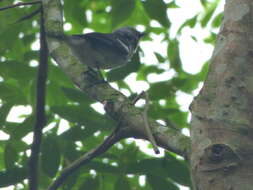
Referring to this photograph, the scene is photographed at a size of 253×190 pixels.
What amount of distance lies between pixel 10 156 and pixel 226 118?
1.71 m

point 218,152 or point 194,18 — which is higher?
point 218,152

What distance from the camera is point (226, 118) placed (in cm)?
235

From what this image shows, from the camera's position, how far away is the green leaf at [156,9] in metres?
4.06

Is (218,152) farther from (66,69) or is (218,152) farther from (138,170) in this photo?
(66,69)

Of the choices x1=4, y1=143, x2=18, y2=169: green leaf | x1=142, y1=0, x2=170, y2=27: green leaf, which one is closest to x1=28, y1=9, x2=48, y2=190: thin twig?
x1=4, y1=143, x2=18, y2=169: green leaf

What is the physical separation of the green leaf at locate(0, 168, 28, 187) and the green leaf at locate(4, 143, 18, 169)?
6.7 inches

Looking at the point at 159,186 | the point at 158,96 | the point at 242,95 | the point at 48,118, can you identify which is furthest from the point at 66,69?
the point at 242,95

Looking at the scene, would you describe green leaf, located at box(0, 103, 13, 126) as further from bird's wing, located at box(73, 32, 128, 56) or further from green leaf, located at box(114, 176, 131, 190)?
bird's wing, located at box(73, 32, 128, 56)

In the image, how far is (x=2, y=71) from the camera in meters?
3.96

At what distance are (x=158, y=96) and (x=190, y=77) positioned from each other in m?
1.66

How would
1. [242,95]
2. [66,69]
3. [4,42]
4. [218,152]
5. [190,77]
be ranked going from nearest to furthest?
[218,152] → [242,95] → [66,69] → [4,42] → [190,77]

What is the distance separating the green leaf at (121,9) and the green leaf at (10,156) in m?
1.42

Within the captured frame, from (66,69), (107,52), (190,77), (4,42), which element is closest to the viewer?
(66,69)

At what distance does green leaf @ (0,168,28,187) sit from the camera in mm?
3182
